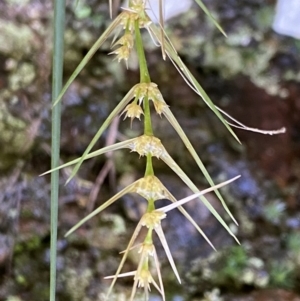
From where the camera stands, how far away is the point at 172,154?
0.88 meters

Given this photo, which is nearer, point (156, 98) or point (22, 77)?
point (156, 98)

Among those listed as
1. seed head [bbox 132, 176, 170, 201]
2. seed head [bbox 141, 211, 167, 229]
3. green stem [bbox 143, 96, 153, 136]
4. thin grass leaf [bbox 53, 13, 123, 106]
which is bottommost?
seed head [bbox 141, 211, 167, 229]

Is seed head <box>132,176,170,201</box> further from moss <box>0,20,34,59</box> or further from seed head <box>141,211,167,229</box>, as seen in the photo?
moss <box>0,20,34,59</box>

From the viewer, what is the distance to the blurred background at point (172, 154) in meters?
0.81

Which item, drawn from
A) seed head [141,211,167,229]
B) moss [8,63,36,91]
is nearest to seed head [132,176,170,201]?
seed head [141,211,167,229]

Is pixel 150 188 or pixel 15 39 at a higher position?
pixel 15 39

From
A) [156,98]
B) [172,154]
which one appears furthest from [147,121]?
[172,154]

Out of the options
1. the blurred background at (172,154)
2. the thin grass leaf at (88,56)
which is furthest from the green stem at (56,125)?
the blurred background at (172,154)

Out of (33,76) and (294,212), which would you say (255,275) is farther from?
(33,76)

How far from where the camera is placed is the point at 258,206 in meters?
0.91

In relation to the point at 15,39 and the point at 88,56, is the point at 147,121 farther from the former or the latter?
the point at 15,39

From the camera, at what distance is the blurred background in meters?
0.81

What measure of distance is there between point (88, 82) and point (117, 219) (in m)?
0.28

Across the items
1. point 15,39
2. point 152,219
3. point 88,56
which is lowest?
point 152,219
